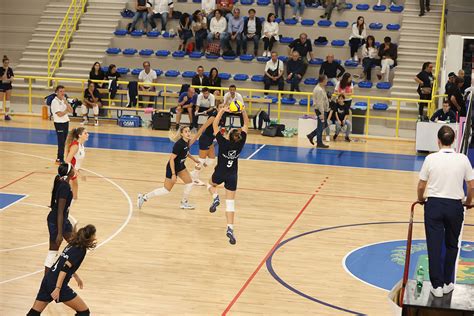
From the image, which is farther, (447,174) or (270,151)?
(270,151)

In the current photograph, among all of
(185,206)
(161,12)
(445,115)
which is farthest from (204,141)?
(161,12)

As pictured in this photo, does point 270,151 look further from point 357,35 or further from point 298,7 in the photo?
point 298,7

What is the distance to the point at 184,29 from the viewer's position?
94.7ft

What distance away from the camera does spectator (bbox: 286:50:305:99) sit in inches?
1041

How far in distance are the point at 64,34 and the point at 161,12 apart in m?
4.36

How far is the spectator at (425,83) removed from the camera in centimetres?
2452

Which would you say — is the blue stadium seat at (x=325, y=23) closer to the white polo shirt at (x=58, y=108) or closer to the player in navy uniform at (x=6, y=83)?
the player in navy uniform at (x=6, y=83)

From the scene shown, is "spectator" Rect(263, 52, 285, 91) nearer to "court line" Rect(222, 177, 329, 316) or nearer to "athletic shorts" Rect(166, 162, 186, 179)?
"court line" Rect(222, 177, 329, 316)

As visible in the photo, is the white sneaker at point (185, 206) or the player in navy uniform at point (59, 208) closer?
A: the player in navy uniform at point (59, 208)

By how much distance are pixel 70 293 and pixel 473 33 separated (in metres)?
21.6

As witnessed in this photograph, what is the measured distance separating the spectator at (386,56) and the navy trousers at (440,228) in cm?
1891

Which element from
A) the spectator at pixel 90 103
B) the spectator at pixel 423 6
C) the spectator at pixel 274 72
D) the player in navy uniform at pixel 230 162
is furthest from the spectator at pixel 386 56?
the player in navy uniform at pixel 230 162

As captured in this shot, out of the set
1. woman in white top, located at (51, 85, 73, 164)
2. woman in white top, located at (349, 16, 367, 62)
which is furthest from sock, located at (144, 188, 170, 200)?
woman in white top, located at (349, 16, 367, 62)

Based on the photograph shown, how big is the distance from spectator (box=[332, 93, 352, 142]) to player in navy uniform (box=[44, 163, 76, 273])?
14121 mm
